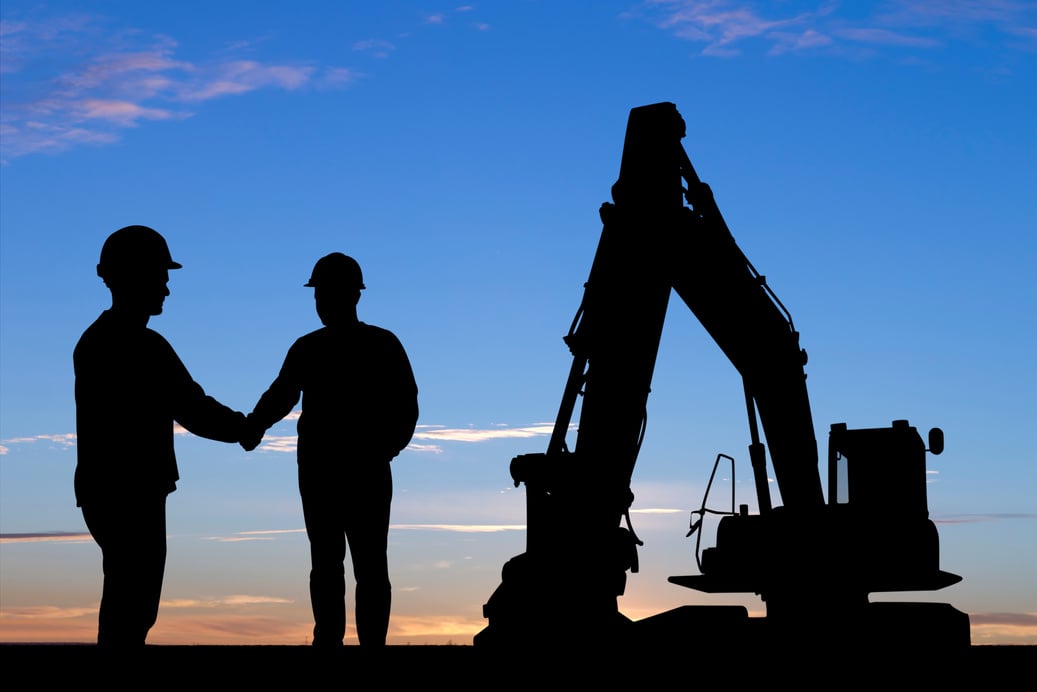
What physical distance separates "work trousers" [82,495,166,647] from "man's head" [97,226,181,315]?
42.3 inches

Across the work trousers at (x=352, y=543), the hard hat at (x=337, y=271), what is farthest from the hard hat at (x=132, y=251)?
the work trousers at (x=352, y=543)

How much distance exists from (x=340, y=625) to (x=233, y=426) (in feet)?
4.85

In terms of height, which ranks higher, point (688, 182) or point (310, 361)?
point (688, 182)

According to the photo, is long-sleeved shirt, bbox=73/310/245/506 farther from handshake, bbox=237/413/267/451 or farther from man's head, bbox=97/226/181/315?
handshake, bbox=237/413/267/451

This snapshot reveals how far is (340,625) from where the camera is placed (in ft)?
27.6

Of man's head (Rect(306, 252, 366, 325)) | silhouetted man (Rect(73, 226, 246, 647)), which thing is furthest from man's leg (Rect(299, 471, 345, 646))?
silhouetted man (Rect(73, 226, 246, 647))

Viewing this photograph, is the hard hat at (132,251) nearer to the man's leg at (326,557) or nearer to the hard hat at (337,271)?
the hard hat at (337,271)

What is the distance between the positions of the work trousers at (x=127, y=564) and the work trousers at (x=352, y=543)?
1.73 meters

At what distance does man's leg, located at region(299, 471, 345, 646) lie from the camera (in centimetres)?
832

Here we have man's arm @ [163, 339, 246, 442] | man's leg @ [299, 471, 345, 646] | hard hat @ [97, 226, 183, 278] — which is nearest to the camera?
hard hat @ [97, 226, 183, 278]

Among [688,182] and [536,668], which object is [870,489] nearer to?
[688,182]

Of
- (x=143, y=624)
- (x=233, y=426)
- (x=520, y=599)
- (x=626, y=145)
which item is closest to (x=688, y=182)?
(x=626, y=145)

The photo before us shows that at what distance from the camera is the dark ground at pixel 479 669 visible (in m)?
8.11

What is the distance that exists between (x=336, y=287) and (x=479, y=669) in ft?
10.3
